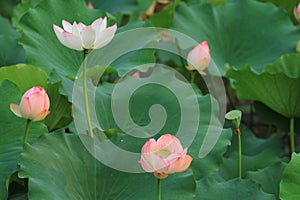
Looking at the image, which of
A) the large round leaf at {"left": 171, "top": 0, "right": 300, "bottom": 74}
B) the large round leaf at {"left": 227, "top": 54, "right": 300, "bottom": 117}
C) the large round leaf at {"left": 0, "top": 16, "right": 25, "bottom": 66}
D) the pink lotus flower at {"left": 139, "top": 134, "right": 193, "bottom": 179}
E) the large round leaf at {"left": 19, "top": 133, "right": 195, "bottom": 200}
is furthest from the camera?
the large round leaf at {"left": 171, "top": 0, "right": 300, "bottom": 74}

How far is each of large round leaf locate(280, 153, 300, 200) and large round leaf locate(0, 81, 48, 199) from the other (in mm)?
572

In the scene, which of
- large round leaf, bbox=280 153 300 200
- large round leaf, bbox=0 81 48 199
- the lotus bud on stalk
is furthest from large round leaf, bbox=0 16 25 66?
large round leaf, bbox=280 153 300 200

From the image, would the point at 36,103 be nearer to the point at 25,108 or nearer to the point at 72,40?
the point at 25,108

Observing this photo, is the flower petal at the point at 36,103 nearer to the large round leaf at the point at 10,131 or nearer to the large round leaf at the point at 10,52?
the large round leaf at the point at 10,131

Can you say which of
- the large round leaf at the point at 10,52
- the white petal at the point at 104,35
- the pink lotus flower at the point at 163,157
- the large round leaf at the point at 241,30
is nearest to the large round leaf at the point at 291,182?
the pink lotus flower at the point at 163,157

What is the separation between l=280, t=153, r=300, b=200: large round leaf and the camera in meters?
1.44

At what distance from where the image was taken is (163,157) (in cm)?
126

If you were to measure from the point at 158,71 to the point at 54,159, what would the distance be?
51 cm

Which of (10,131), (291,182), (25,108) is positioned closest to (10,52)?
(10,131)

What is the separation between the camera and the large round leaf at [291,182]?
1441 mm

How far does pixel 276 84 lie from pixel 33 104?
73 cm

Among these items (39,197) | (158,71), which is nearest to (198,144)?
(158,71)

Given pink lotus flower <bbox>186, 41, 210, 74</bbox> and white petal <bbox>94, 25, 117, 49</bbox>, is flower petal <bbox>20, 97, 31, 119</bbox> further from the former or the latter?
pink lotus flower <bbox>186, 41, 210, 74</bbox>

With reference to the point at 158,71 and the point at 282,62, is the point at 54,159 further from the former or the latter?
the point at 282,62
